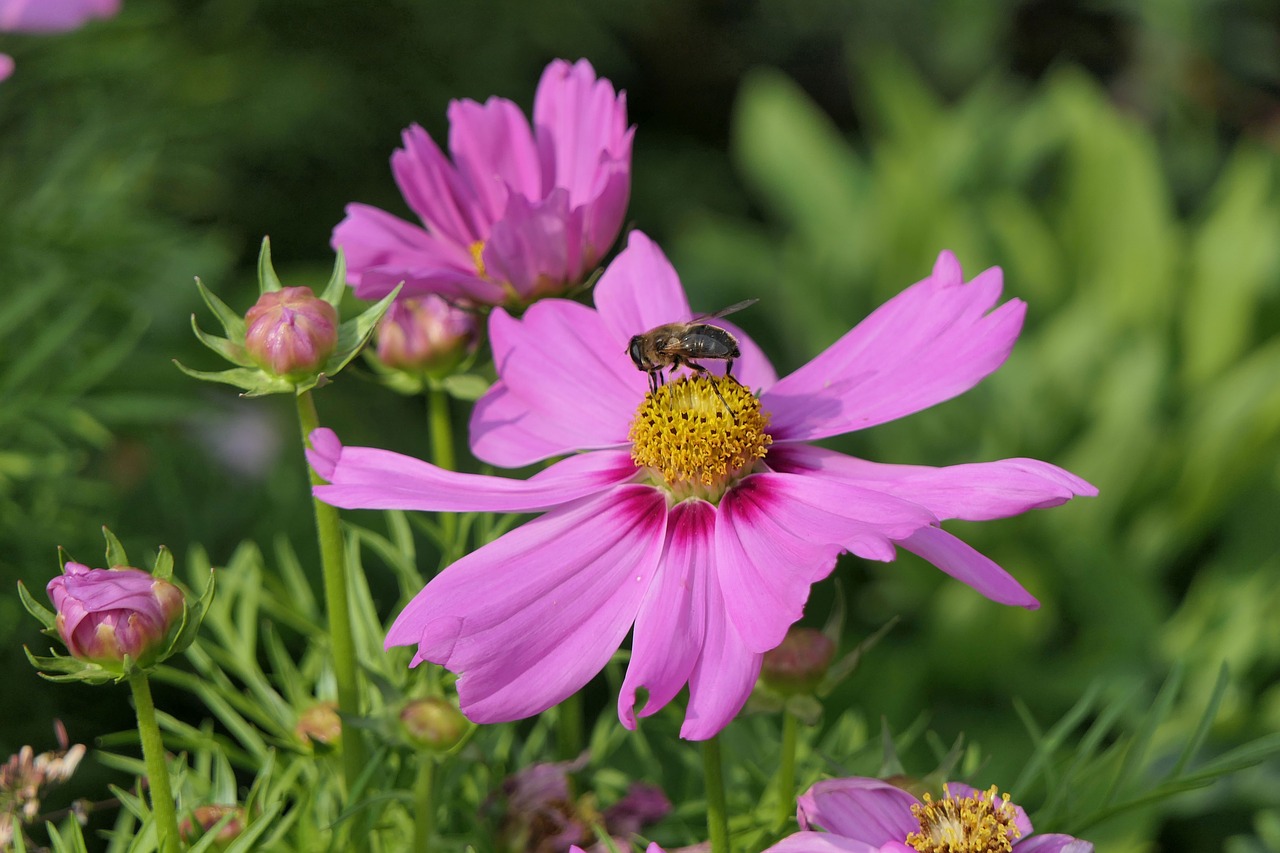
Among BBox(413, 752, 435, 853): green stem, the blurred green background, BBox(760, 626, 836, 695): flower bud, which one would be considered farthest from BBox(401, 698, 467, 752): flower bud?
the blurred green background

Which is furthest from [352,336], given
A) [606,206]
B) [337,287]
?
[606,206]

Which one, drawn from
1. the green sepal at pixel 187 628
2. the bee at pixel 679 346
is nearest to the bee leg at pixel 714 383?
the bee at pixel 679 346

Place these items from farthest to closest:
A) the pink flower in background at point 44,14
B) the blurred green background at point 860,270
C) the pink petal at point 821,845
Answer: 1. the blurred green background at point 860,270
2. the pink flower in background at point 44,14
3. the pink petal at point 821,845

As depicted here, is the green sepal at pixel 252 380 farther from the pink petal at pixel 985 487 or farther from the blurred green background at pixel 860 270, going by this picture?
Result: the blurred green background at pixel 860 270

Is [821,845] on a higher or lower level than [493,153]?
lower

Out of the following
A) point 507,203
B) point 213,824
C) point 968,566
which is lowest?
point 213,824

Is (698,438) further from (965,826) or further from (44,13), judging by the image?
(44,13)

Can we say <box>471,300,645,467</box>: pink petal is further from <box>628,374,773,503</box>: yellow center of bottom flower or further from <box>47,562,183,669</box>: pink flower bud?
<box>47,562,183,669</box>: pink flower bud
